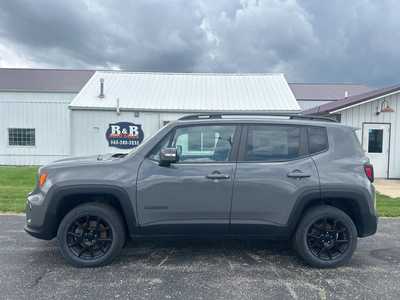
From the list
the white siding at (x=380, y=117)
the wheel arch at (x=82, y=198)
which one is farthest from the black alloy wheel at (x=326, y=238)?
the white siding at (x=380, y=117)

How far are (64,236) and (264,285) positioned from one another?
8.20 feet

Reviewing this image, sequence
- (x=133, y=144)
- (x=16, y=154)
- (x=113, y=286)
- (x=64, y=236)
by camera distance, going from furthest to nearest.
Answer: (x=16, y=154), (x=133, y=144), (x=64, y=236), (x=113, y=286)

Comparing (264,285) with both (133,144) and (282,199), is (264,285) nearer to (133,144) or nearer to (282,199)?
(282,199)

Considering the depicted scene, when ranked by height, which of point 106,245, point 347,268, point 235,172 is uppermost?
point 235,172

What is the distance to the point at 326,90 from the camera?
46.5 m

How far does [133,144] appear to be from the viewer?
598 inches

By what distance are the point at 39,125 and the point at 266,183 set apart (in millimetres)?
18039

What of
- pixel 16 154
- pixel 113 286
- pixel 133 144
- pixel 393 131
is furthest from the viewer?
pixel 16 154

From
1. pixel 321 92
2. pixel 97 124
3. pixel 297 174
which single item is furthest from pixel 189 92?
pixel 321 92

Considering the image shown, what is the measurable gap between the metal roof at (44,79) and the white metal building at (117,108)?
20.7ft

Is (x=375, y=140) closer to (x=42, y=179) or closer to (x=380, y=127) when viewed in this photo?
(x=380, y=127)

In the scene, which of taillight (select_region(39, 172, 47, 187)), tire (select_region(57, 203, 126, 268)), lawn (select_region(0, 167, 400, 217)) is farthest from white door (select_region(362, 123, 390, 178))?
taillight (select_region(39, 172, 47, 187))

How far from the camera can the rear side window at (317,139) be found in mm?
3846

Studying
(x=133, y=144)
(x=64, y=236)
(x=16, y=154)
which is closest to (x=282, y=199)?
(x=64, y=236)
